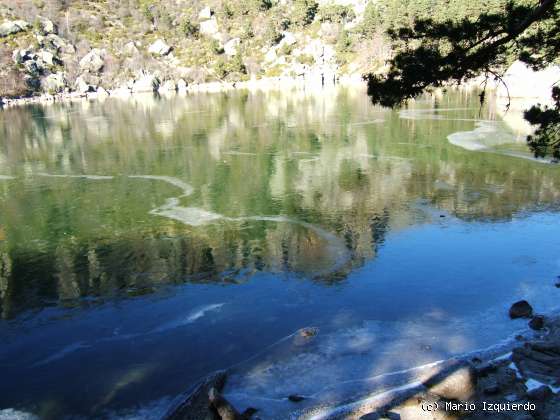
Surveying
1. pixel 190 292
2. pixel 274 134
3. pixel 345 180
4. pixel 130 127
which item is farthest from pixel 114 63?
pixel 190 292

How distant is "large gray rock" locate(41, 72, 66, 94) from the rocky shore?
5824 inches

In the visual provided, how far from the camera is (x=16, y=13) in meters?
176

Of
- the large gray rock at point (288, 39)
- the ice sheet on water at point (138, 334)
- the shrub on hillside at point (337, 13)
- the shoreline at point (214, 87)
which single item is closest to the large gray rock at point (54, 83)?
the shoreline at point (214, 87)

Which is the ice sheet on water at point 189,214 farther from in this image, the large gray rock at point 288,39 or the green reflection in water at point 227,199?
the large gray rock at point 288,39

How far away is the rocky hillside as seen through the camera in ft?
480

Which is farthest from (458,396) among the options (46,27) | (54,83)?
(46,27)

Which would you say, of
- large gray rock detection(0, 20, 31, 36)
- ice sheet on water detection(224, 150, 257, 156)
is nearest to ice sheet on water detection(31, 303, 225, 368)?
ice sheet on water detection(224, 150, 257, 156)

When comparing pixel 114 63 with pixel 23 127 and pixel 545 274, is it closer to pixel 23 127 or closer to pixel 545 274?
pixel 23 127

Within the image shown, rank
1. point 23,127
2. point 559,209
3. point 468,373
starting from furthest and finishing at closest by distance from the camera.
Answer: point 23,127 < point 559,209 < point 468,373

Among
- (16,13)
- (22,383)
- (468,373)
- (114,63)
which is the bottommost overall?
(22,383)

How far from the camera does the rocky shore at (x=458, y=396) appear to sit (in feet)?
29.7

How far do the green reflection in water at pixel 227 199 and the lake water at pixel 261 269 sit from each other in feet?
0.37

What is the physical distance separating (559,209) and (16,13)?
196373mm

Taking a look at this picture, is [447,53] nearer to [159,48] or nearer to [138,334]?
[138,334]
